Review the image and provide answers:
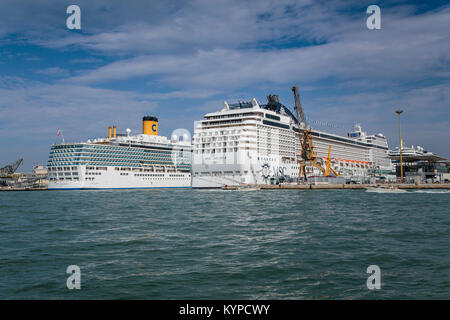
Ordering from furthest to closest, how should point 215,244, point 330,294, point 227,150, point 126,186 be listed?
point 126,186 → point 227,150 → point 215,244 → point 330,294

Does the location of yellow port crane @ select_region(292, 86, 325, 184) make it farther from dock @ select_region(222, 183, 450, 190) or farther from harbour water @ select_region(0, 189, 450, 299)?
harbour water @ select_region(0, 189, 450, 299)

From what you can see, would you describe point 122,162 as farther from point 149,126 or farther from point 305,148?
point 305,148

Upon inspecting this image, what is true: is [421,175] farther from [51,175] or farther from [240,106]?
[51,175]

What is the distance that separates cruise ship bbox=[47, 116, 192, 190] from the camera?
83.8 meters

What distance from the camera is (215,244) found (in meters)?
15.1

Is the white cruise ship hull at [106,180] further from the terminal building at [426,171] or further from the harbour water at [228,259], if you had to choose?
the terminal building at [426,171]

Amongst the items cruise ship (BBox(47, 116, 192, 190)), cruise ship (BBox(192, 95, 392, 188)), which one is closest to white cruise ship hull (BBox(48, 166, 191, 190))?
cruise ship (BBox(47, 116, 192, 190))

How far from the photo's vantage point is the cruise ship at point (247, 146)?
7506 cm

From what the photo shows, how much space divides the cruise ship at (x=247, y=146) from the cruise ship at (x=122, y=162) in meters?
19.4

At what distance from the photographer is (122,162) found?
9038cm

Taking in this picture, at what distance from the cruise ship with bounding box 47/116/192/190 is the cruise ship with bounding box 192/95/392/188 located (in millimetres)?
19376
